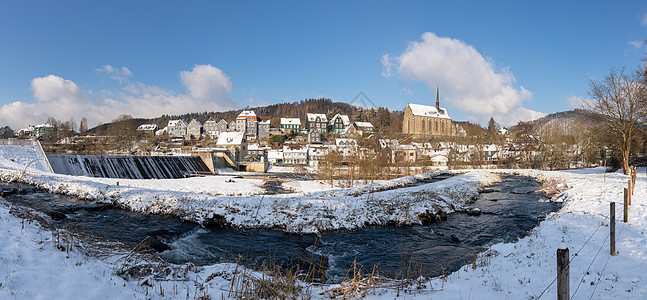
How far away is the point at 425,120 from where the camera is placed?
105875 mm

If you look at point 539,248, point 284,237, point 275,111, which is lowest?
point 284,237

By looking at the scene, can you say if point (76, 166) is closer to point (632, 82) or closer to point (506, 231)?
point (506, 231)

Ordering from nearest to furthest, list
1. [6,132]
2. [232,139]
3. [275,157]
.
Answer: [275,157] → [232,139] → [6,132]

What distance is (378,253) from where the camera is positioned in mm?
10352

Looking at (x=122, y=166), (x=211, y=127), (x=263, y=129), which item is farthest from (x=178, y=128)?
(x=122, y=166)

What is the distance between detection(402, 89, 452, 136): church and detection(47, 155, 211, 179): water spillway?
7757 cm

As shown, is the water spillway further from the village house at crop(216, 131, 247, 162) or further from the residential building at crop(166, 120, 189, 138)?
the residential building at crop(166, 120, 189, 138)

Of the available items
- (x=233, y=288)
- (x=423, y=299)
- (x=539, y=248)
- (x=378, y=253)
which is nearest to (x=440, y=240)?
(x=378, y=253)

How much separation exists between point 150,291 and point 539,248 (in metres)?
9.02

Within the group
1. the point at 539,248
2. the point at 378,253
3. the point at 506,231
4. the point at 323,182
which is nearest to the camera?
the point at 539,248

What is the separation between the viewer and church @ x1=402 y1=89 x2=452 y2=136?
103706 mm

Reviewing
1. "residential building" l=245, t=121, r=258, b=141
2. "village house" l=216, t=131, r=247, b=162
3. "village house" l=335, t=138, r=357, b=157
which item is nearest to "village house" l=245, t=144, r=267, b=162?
"village house" l=216, t=131, r=247, b=162

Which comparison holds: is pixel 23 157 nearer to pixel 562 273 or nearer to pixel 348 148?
pixel 348 148

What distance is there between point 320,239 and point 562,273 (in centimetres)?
917
